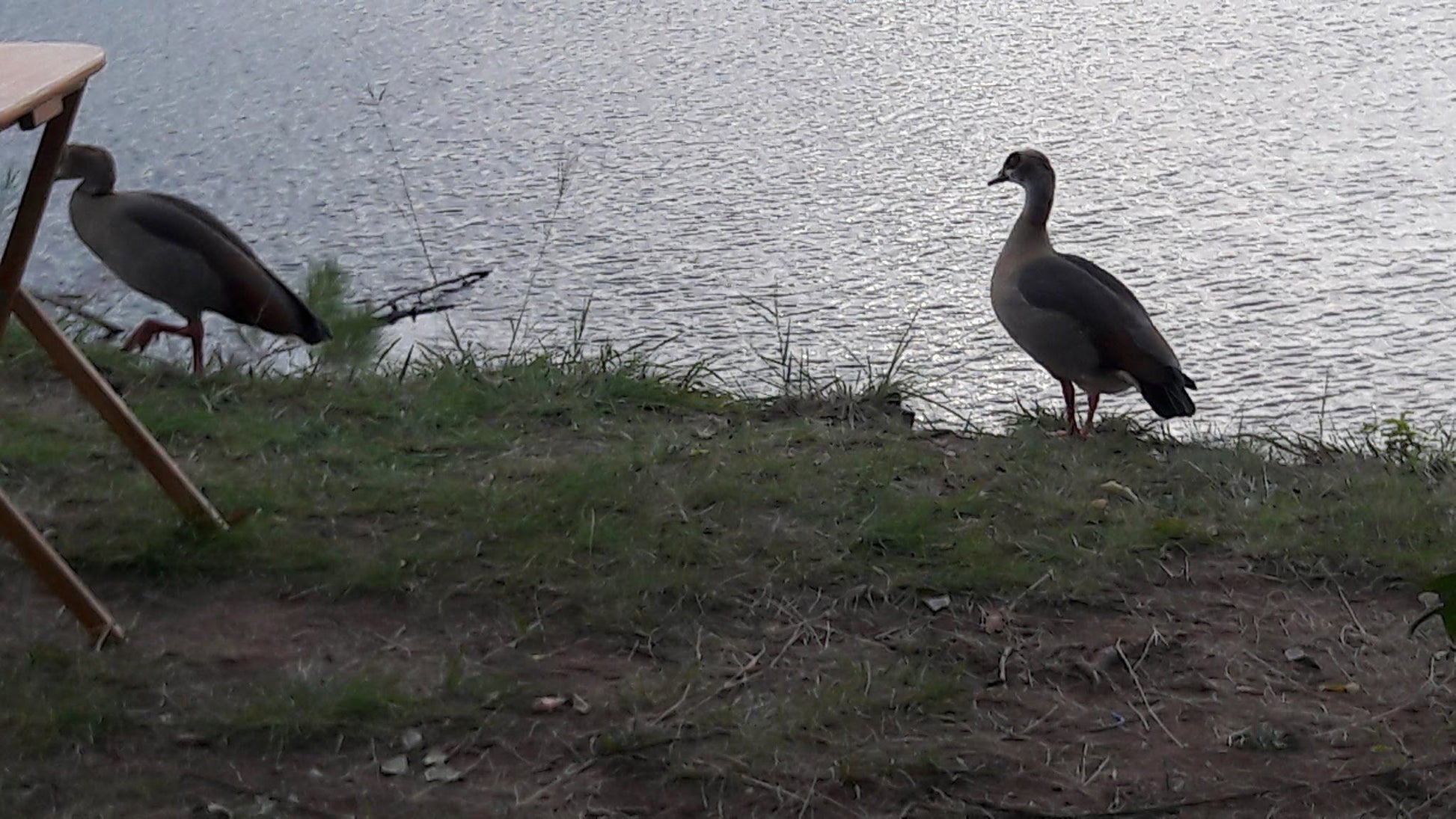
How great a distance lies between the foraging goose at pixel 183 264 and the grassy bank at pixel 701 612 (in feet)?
0.91

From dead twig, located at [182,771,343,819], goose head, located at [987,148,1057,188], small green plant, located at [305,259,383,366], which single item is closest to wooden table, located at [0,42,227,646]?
dead twig, located at [182,771,343,819]

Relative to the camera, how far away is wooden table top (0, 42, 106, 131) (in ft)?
5.29

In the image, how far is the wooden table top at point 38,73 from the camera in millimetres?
1612

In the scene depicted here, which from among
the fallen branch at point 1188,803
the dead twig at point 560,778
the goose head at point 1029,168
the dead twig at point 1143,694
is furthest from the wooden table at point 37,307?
the goose head at point 1029,168

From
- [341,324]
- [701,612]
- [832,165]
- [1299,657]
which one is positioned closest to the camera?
[1299,657]

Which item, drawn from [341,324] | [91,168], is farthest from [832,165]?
[91,168]

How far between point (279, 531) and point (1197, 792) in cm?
129

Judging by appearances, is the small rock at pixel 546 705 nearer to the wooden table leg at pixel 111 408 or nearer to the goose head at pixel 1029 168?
the wooden table leg at pixel 111 408

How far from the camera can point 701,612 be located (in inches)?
84.0

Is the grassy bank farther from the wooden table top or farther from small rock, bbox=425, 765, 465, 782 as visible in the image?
the wooden table top

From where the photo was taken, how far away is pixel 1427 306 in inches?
121

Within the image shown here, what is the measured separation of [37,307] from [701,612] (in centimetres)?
93

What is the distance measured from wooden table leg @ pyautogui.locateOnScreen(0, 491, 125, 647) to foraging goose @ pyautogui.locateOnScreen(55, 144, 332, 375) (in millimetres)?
1188

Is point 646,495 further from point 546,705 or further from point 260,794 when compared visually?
Answer: point 260,794
